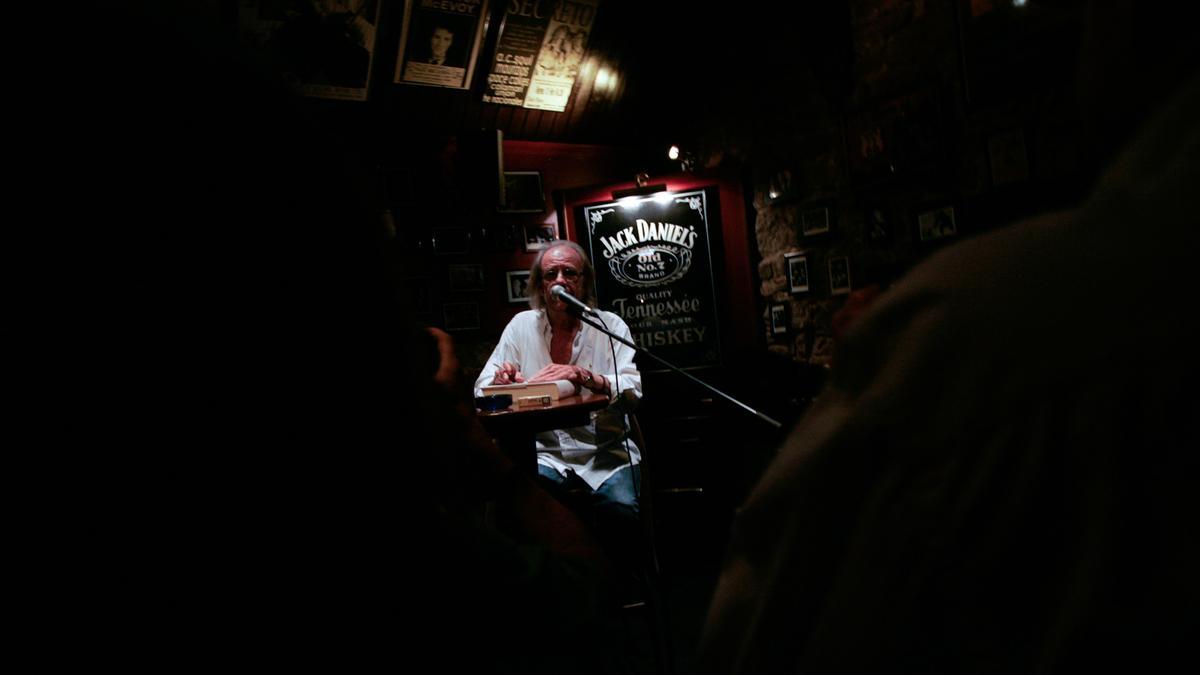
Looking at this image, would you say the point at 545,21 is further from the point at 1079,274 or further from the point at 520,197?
the point at 1079,274

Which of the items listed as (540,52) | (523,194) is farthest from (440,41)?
(523,194)

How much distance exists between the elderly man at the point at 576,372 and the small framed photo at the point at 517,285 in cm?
102

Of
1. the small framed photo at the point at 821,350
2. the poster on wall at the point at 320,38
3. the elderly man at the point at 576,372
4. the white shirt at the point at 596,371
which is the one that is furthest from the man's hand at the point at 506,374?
the small framed photo at the point at 821,350

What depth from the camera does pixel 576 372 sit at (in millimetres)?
2773

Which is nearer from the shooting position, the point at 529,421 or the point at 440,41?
the point at 529,421

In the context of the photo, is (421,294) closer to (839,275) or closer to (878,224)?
(839,275)

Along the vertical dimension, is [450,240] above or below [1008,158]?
above

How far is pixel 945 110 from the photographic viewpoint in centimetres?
320

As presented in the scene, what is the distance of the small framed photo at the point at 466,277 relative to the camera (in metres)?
4.57

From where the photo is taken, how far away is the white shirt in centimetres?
308

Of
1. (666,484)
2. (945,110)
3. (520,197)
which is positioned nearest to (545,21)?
(520,197)

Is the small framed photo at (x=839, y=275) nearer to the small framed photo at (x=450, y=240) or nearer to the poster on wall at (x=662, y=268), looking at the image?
the poster on wall at (x=662, y=268)

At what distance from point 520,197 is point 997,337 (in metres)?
4.59

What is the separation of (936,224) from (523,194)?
274 cm
